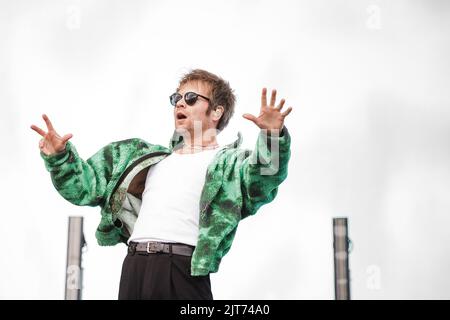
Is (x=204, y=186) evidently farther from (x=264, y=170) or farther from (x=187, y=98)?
(x=187, y=98)

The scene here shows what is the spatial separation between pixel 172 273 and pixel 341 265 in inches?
63.8

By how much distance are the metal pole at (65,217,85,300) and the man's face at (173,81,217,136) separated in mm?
1567

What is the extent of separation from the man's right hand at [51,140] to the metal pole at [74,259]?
1555 millimetres

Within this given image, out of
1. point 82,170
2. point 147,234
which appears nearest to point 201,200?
point 147,234

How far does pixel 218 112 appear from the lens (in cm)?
552

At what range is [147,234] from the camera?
4.89 meters

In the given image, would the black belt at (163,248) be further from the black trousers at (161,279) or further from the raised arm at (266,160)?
the raised arm at (266,160)

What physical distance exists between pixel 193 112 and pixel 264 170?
0.72 m

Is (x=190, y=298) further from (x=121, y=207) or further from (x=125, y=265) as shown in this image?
(x=121, y=207)

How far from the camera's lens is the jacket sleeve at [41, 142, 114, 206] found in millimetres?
5059

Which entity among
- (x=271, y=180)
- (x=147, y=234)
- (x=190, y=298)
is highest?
(x=271, y=180)

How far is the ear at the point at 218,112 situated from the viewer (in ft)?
18.1

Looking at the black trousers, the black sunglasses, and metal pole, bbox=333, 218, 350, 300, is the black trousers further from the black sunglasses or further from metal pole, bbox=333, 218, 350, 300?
metal pole, bbox=333, 218, 350, 300

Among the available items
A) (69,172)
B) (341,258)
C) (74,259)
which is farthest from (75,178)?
(341,258)
